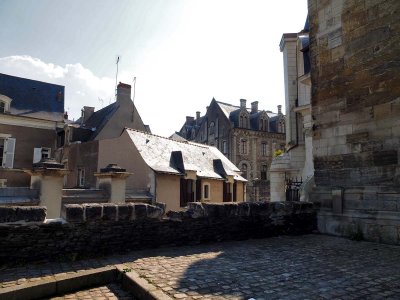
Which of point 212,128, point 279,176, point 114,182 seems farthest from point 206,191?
point 212,128

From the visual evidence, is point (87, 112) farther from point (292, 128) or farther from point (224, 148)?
point (292, 128)

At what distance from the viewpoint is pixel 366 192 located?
21.4ft

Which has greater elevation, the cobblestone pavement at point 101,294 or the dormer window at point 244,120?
the dormer window at point 244,120

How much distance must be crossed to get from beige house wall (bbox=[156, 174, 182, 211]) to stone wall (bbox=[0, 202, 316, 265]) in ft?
32.6

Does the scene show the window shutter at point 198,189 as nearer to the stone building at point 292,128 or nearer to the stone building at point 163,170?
the stone building at point 163,170

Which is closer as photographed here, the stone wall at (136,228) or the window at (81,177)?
the stone wall at (136,228)

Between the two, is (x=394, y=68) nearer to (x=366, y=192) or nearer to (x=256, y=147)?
(x=366, y=192)

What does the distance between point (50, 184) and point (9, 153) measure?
460 inches

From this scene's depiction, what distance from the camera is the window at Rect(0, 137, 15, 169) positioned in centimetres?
2105

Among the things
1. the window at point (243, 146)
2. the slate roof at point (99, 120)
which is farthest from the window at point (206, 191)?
the window at point (243, 146)

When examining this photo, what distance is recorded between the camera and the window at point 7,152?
2105 centimetres

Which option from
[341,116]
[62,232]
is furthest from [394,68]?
[62,232]

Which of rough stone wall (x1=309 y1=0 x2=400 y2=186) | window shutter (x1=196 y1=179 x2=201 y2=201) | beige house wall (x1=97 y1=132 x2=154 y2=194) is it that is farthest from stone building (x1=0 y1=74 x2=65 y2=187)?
rough stone wall (x1=309 y1=0 x2=400 y2=186)

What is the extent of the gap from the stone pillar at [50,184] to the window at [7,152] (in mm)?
10689
